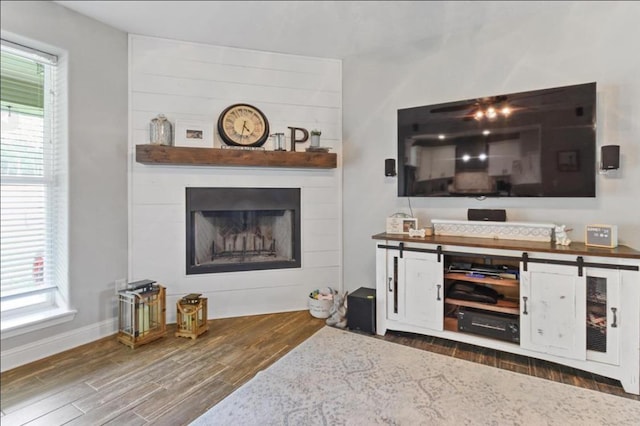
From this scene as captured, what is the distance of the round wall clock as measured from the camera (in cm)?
289

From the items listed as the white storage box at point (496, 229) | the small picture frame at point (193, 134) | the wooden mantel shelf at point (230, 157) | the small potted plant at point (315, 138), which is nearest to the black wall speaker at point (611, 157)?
the white storage box at point (496, 229)

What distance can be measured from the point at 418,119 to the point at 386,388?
2030 mm

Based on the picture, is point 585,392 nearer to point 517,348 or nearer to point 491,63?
point 517,348

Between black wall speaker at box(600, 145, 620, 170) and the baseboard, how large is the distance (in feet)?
→ 12.0

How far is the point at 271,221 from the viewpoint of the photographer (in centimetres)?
324

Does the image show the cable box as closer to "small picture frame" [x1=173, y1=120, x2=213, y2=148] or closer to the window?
"small picture frame" [x1=173, y1=120, x2=213, y2=148]

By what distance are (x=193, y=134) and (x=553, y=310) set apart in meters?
2.87

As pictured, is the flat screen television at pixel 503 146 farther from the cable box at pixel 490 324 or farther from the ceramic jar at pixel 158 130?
the ceramic jar at pixel 158 130

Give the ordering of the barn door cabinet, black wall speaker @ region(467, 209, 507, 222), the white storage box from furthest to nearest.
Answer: black wall speaker @ region(467, 209, 507, 222) → the white storage box → the barn door cabinet

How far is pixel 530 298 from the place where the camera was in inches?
82.1

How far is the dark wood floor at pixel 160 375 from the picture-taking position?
5.42 ft

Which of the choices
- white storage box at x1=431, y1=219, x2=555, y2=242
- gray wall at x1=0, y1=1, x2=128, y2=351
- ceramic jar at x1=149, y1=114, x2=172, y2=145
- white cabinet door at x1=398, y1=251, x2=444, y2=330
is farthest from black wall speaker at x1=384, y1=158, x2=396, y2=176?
gray wall at x1=0, y1=1, x2=128, y2=351

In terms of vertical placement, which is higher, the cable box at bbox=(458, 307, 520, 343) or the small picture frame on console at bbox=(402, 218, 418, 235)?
the small picture frame on console at bbox=(402, 218, 418, 235)

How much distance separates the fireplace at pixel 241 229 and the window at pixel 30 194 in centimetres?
91
